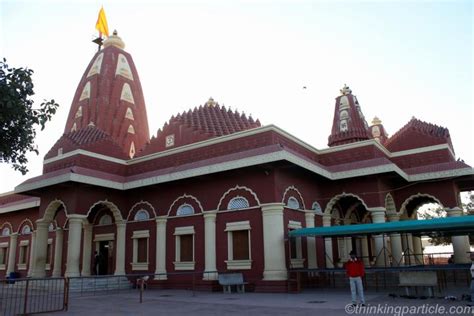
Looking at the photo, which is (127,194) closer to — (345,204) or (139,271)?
(139,271)

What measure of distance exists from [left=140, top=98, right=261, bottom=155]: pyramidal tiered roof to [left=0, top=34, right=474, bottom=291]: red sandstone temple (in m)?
0.06

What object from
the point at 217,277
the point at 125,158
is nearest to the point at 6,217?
the point at 125,158

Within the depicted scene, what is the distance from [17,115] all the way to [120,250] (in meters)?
10.8

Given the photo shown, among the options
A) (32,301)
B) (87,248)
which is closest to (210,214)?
(32,301)

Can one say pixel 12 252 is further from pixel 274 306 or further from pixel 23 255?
pixel 274 306

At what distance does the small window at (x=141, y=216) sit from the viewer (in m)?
19.9

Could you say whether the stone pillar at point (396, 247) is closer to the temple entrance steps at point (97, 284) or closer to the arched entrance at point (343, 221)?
the arched entrance at point (343, 221)

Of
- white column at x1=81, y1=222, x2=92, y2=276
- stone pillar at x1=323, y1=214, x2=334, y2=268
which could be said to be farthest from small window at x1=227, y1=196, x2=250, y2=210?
white column at x1=81, y1=222, x2=92, y2=276

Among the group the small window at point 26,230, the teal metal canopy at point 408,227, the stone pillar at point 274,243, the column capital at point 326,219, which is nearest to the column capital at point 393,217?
the column capital at point 326,219

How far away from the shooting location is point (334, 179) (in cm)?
1856

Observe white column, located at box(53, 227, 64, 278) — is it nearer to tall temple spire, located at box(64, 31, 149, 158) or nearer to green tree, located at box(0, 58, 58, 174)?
tall temple spire, located at box(64, 31, 149, 158)

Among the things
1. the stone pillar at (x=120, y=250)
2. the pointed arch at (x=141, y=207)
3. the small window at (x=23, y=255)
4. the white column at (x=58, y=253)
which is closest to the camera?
the pointed arch at (x=141, y=207)

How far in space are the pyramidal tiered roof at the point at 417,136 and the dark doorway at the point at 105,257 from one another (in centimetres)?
1426

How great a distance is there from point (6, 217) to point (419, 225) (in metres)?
25.5
